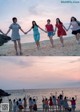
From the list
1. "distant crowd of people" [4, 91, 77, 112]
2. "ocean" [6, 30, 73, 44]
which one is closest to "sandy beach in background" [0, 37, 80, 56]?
"ocean" [6, 30, 73, 44]

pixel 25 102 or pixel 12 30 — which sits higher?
pixel 12 30

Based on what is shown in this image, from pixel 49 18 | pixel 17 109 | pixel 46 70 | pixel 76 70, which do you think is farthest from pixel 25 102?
pixel 49 18

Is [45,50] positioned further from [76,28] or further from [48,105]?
[48,105]

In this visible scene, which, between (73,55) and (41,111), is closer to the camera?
(73,55)

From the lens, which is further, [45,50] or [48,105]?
[48,105]

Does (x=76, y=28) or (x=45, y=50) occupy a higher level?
(x=76, y=28)

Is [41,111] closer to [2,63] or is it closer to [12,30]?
[2,63]

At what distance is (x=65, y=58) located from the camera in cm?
641

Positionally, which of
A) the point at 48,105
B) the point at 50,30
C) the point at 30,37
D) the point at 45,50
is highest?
the point at 50,30

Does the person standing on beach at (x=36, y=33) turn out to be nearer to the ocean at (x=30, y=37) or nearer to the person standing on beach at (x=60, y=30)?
the ocean at (x=30, y=37)

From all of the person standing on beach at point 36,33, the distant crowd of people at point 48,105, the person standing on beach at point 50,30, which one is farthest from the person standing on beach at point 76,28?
the distant crowd of people at point 48,105

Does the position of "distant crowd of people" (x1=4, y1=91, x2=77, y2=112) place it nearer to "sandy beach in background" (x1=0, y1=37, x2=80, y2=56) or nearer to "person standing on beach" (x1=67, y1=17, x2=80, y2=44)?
"sandy beach in background" (x1=0, y1=37, x2=80, y2=56)

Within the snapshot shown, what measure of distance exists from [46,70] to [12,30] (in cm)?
102

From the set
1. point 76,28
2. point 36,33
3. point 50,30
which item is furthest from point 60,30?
point 36,33
